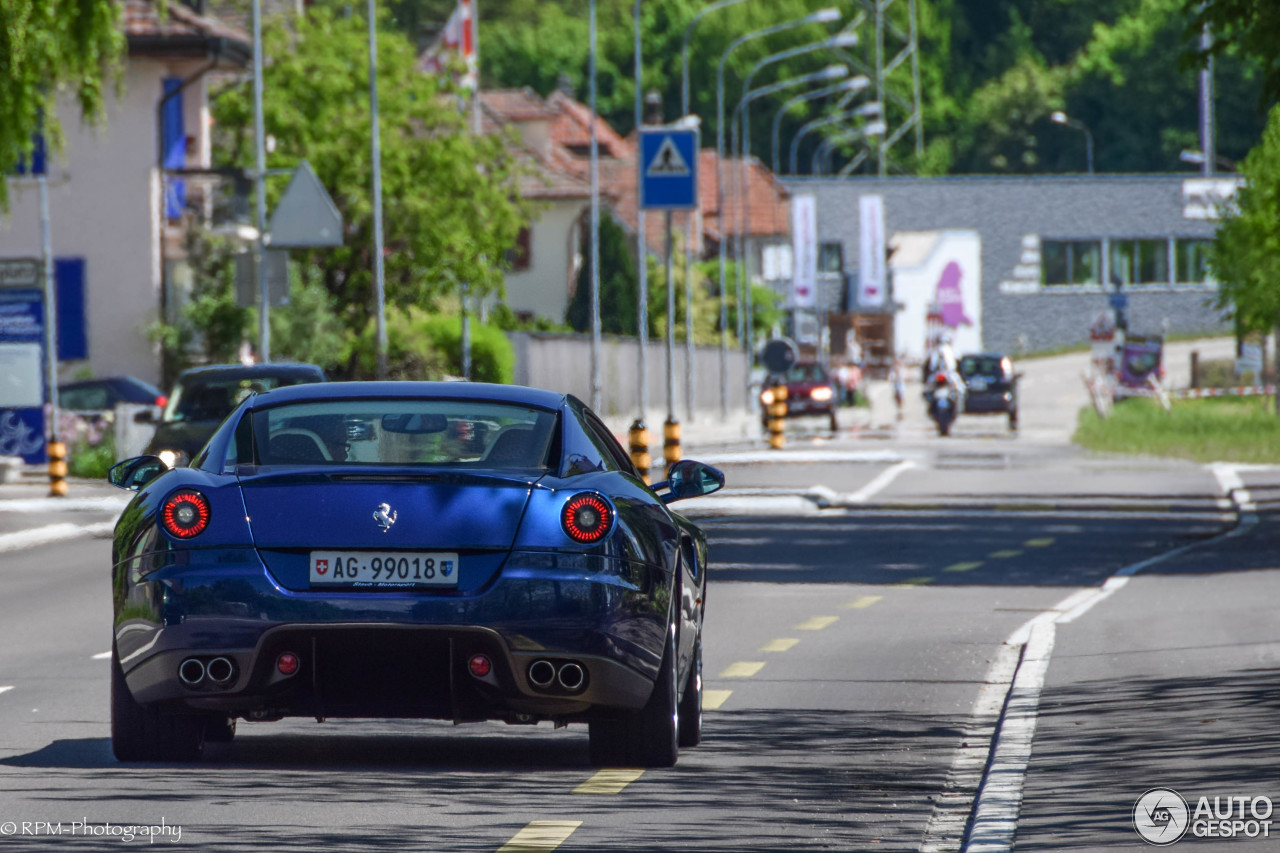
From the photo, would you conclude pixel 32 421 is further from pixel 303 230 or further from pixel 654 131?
pixel 654 131

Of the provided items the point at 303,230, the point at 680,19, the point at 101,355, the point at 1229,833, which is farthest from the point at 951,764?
the point at 680,19

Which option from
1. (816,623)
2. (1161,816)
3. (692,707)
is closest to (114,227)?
(816,623)

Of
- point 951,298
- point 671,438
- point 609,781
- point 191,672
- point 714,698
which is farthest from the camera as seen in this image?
point 951,298

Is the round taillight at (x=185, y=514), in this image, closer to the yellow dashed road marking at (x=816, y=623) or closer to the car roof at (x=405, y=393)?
the car roof at (x=405, y=393)

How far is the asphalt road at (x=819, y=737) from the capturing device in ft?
24.6

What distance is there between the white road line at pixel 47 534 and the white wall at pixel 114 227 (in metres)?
21.3

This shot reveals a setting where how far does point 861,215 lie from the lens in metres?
98.9

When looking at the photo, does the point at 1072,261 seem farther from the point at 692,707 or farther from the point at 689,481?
the point at 692,707

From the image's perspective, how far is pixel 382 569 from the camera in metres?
8.02

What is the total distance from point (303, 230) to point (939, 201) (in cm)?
8069

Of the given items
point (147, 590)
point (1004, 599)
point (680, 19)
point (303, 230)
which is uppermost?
point (680, 19)

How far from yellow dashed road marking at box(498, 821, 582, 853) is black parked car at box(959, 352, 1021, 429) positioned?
52.5 m

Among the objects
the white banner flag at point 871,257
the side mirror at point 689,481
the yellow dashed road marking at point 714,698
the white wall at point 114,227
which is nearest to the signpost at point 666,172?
the white wall at point 114,227

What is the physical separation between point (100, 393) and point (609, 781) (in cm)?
3391
